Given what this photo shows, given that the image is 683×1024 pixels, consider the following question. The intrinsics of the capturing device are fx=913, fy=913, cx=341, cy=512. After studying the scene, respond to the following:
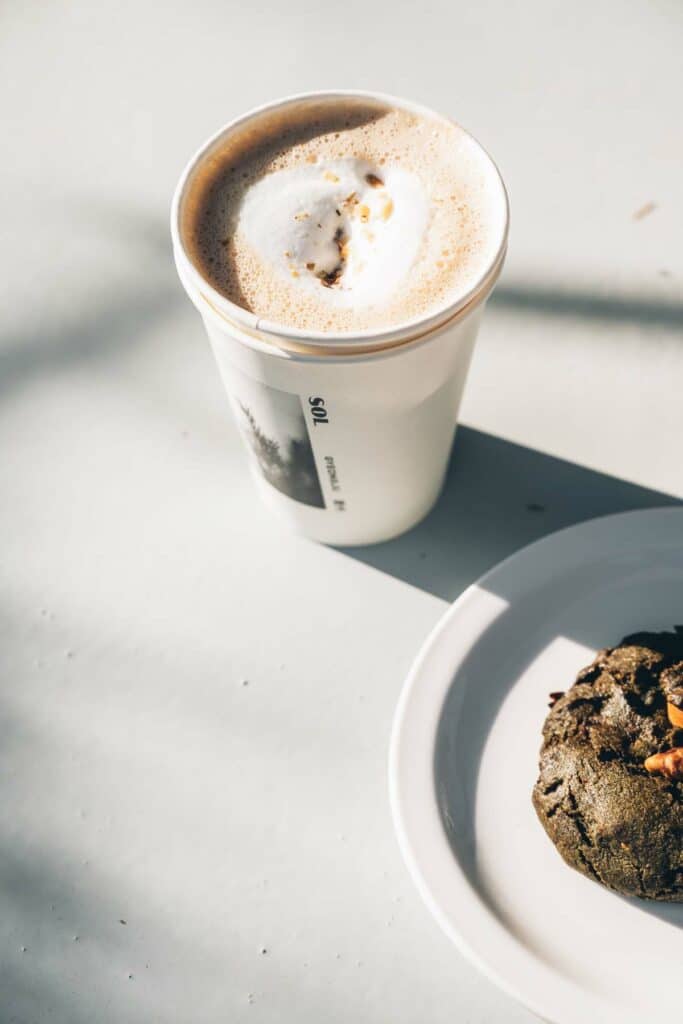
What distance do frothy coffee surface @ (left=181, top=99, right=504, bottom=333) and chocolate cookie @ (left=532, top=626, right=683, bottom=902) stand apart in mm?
298

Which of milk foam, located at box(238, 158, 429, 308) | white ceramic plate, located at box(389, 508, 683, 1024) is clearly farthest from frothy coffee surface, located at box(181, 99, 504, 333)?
white ceramic plate, located at box(389, 508, 683, 1024)

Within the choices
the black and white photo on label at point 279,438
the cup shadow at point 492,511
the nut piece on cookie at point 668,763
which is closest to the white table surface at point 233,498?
the cup shadow at point 492,511

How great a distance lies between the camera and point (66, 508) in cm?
85

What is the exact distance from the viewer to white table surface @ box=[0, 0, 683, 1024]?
69 cm

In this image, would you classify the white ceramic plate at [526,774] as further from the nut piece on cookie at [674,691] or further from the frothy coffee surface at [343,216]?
the frothy coffee surface at [343,216]

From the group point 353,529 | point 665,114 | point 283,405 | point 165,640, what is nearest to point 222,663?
point 165,640

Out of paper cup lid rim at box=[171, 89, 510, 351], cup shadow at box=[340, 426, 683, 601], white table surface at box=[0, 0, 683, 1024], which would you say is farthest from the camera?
cup shadow at box=[340, 426, 683, 601]

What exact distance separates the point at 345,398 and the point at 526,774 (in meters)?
0.31

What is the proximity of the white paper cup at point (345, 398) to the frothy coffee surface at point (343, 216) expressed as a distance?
0.04 feet

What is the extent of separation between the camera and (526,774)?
2.21ft

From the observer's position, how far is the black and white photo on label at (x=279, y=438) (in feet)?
2.00

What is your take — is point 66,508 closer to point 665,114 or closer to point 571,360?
point 571,360

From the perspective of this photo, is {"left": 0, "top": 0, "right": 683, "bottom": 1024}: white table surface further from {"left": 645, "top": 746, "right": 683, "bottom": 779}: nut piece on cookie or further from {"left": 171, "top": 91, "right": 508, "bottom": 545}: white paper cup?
{"left": 645, "top": 746, "right": 683, "bottom": 779}: nut piece on cookie

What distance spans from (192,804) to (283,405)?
332 millimetres
